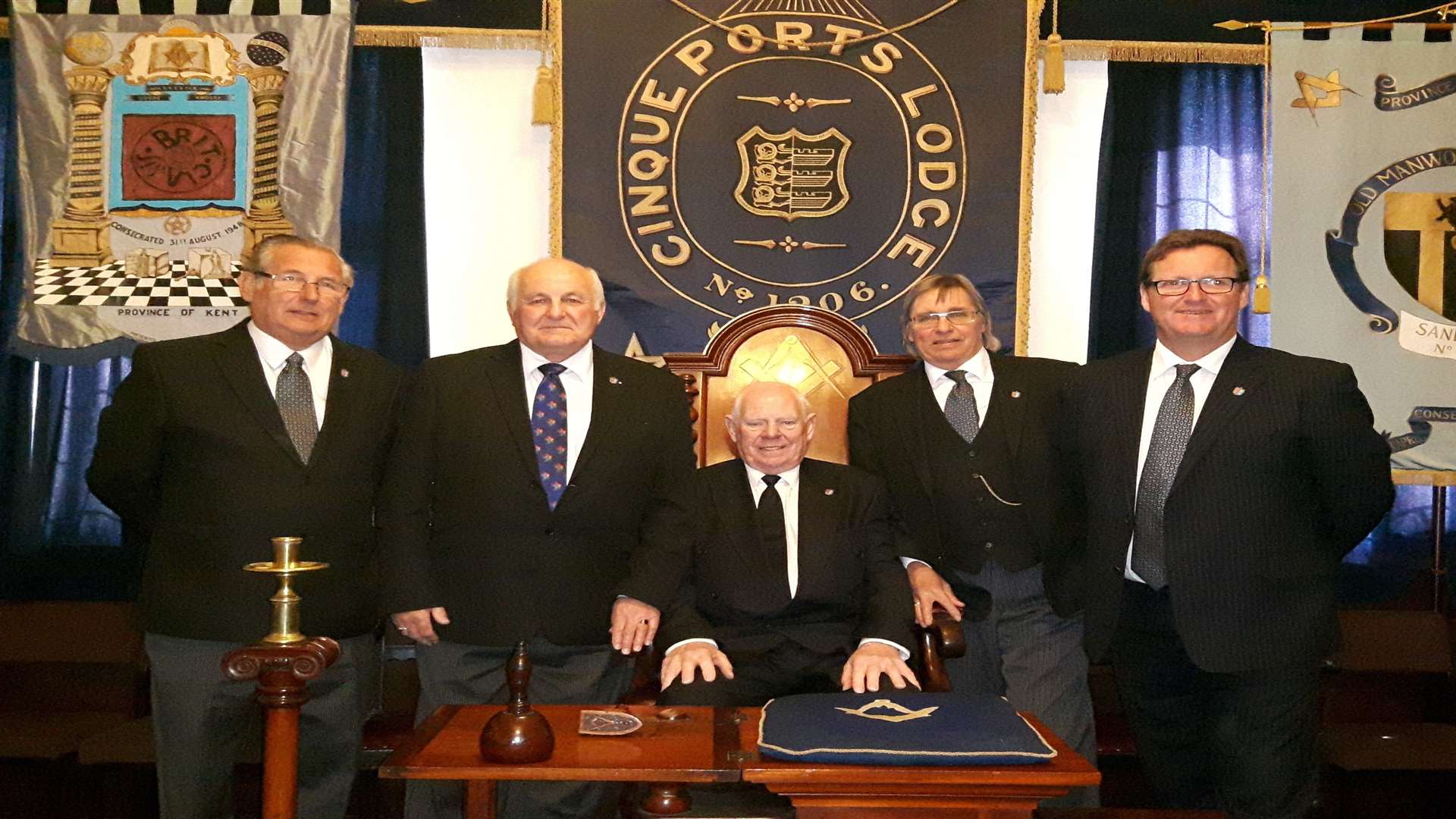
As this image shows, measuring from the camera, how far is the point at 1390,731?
4488 millimetres

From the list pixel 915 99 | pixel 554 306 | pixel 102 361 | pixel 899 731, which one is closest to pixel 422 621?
pixel 554 306

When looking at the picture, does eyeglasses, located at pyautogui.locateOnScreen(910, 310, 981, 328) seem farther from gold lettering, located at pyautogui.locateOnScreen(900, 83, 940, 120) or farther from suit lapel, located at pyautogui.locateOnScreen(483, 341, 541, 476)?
gold lettering, located at pyautogui.locateOnScreen(900, 83, 940, 120)

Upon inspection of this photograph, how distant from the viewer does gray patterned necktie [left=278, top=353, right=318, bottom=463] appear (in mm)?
3162

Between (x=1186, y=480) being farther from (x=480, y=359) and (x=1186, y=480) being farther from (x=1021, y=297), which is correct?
(x=1021, y=297)

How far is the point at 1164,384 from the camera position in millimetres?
3094

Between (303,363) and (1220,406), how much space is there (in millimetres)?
2439

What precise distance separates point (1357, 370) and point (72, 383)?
5543mm

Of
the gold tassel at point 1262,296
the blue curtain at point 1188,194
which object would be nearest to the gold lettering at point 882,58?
the blue curtain at point 1188,194

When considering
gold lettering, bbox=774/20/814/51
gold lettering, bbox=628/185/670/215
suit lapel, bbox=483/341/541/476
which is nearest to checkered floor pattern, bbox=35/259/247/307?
gold lettering, bbox=628/185/670/215

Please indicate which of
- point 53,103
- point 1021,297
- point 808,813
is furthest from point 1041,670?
point 53,103

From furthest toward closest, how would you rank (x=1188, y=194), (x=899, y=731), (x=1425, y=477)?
(x=1188, y=194) < (x=1425, y=477) < (x=899, y=731)

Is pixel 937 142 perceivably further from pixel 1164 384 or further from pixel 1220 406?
pixel 1220 406

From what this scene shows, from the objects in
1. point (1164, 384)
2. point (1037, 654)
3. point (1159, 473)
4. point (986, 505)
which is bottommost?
point (1037, 654)

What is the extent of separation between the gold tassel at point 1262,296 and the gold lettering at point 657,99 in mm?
2637
